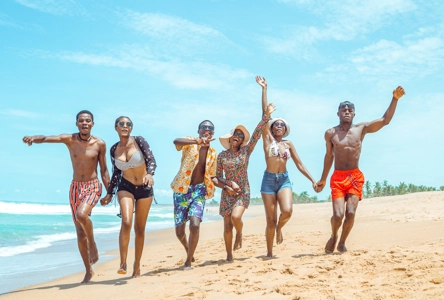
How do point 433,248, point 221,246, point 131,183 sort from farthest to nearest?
point 221,246, point 131,183, point 433,248

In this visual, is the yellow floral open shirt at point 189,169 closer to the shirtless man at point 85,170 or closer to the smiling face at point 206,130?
the smiling face at point 206,130

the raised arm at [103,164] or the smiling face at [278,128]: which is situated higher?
the smiling face at [278,128]

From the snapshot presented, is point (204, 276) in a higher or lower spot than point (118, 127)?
lower

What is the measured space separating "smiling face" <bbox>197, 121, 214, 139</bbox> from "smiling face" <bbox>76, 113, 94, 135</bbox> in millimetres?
1575

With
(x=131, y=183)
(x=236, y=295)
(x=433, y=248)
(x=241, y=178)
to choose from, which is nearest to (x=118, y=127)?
(x=131, y=183)

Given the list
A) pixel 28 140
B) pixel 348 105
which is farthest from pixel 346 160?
pixel 28 140

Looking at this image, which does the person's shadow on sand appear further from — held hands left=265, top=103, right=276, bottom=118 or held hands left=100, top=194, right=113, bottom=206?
held hands left=265, top=103, right=276, bottom=118

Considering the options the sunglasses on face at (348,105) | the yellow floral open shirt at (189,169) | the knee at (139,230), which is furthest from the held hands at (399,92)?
the knee at (139,230)

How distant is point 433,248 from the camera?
595 centimetres

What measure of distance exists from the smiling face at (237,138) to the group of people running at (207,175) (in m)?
0.02

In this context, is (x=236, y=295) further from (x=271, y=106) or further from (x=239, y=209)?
(x=271, y=106)

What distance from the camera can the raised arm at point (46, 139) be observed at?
636 cm

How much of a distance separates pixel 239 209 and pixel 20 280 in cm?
367

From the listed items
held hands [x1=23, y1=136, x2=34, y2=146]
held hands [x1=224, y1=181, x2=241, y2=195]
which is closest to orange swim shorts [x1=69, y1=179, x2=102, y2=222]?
held hands [x1=23, y1=136, x2=34, y2=146]
